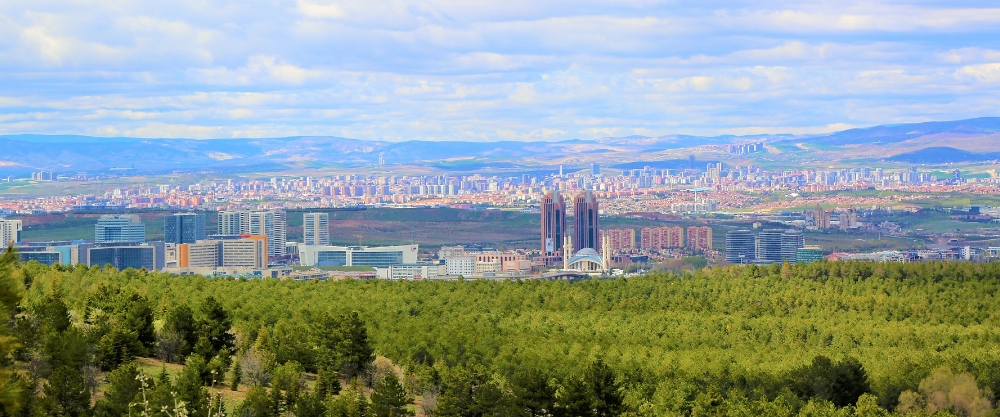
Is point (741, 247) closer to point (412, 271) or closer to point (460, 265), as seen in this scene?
point (460, 265)

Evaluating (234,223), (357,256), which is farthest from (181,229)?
(357,256)

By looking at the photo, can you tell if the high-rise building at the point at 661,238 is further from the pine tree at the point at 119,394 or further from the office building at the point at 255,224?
the pine tree at the point at 119,394

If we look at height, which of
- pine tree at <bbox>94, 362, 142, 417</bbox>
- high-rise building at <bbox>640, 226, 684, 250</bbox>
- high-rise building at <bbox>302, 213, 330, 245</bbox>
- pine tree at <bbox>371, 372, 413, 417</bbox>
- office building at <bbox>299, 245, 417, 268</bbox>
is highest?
high-rise building at <bbox>302, 213, 330, 245</bbox>

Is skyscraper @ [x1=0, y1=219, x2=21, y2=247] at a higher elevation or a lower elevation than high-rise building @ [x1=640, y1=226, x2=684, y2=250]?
higher

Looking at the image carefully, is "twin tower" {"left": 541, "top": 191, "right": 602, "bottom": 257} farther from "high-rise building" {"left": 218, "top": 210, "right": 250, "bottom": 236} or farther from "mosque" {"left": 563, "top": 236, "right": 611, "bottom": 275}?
"high-rise building" {"left": 218, "top": 210, "right": 250, "bottom": 236}

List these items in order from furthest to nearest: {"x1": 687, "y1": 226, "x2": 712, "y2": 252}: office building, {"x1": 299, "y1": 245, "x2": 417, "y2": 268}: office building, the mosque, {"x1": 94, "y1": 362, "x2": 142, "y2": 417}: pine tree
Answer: {"x1": 687, "y1": 226, "x2": 712, "y2": 252}: office building, {"x1": 299, "y1": 245, "x2": 417, "y2": 268}: office building, the mosque, {"x1": 94, "y1": 362, "x2": 142, "y2": 417}: pine tree

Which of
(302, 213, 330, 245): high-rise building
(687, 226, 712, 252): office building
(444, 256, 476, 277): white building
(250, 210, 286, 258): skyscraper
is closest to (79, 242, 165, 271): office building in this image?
(250, 210, 286, 258): skyscraper

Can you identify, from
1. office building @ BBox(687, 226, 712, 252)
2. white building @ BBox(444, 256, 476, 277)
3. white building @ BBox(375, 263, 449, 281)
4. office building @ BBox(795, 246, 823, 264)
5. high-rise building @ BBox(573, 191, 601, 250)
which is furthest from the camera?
high-rise building @ BBox(573, 191, 601, 250)
